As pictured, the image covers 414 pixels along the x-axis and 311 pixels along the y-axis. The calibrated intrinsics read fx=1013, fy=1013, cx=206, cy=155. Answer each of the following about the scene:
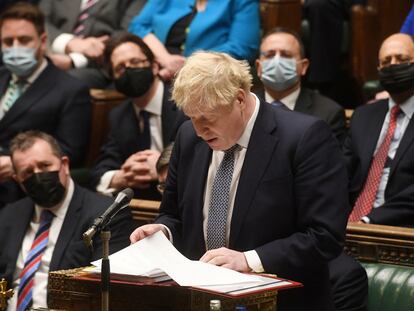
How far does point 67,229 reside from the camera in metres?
3.67

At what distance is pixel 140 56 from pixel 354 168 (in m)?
1.12

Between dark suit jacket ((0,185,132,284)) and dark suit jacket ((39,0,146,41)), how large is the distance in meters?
1.71

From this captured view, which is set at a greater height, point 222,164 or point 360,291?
point 222,164

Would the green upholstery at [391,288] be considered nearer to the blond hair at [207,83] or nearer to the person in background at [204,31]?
the blond hair at [207,83]

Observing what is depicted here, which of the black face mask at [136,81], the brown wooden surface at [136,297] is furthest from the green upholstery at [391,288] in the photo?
the black face mask at [136,81]

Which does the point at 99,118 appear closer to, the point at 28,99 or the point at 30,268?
the point at 28,99

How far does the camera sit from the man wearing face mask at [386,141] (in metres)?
3.83

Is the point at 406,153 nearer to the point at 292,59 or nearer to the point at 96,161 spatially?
the point at 292,59

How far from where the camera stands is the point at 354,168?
160 inches

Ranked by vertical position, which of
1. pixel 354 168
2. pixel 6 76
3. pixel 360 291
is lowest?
pixel 360 291

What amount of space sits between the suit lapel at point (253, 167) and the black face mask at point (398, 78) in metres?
1.46

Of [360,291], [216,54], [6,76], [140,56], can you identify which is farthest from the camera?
[6,76]

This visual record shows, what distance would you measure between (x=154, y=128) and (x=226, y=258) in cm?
204

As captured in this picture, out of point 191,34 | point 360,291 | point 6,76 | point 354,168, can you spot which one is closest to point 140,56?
point 191,34
